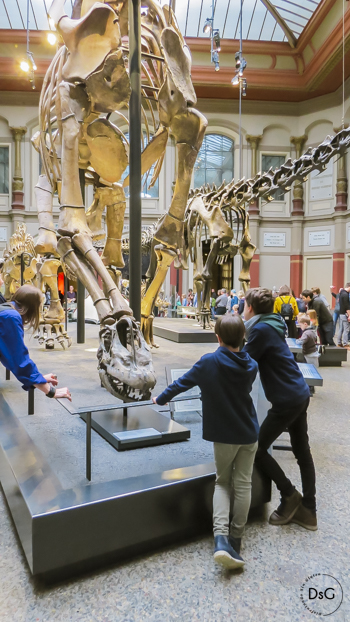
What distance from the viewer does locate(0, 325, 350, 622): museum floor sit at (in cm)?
165

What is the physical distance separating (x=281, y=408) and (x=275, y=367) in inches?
8.3

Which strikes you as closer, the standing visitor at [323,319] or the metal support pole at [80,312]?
the metal support pole at [80,312]

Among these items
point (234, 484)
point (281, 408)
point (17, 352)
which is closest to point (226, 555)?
point (234, 484)

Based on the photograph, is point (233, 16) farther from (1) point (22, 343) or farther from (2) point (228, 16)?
(1) point (22, 343)

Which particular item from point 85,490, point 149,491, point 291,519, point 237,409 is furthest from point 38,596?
point 291,519

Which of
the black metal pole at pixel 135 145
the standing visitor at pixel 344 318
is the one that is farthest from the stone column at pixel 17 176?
the black metal pole at pixel 135 145

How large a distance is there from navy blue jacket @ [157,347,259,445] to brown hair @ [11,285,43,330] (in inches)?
48.6

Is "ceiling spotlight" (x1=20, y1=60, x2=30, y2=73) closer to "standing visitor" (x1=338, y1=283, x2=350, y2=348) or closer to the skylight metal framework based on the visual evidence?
the skylight metal framework

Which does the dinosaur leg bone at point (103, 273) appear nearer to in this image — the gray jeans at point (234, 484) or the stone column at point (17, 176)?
the gray jeans at point (234, 484)

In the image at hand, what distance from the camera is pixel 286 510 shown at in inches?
89.9

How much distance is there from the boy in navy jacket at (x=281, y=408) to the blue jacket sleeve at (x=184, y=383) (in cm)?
39

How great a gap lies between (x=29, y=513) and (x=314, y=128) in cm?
2105

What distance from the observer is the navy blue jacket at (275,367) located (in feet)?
7.40

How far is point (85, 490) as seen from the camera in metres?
1.92
